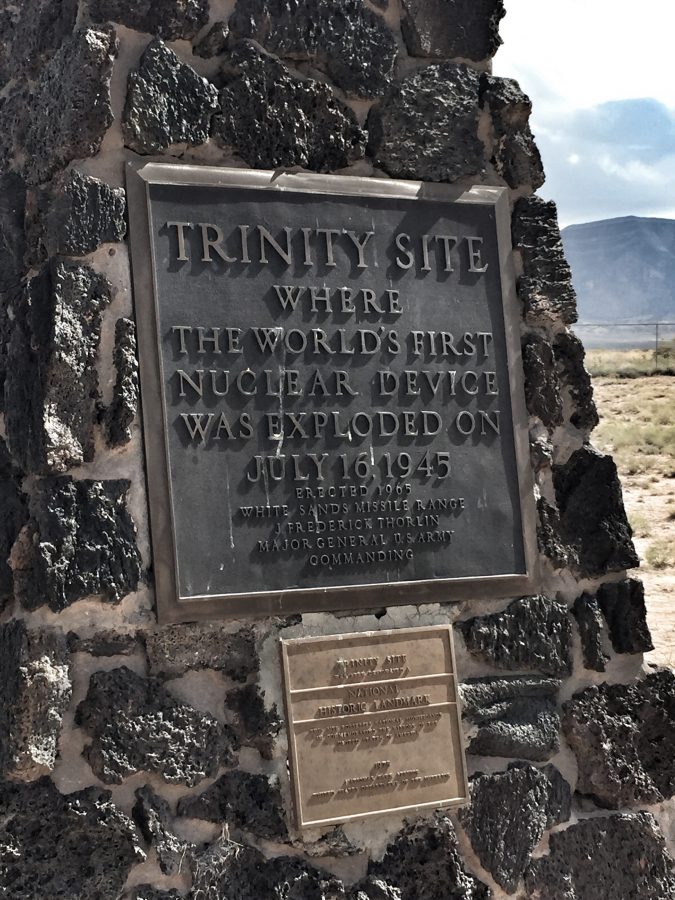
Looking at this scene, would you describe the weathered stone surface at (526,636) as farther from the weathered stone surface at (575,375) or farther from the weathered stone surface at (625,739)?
the weathered stone surface at (575,375)

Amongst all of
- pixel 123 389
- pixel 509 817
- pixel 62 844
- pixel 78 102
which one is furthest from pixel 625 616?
pixel 78 102

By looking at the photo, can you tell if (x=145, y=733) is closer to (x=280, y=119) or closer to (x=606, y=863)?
(x=606, y=863)

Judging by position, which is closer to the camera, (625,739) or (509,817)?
(509,817)

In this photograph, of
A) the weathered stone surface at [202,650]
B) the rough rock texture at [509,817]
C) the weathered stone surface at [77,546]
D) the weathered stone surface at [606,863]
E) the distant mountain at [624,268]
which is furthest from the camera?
the distant mountain at [624,268]

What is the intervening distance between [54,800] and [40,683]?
0.30 metres

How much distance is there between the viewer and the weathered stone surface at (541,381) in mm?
3832

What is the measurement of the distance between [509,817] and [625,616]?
0.76 metres

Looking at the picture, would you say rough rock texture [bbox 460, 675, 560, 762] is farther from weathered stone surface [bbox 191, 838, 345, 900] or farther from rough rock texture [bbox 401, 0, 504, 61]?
rough rock texture [bbox 401, 0, 504, 61]

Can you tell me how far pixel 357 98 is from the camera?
3.70 metres

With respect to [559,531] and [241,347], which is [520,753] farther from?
[241,347]

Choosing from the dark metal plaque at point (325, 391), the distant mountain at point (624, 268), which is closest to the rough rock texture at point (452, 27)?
the dark metal plaque at point (325, 391)

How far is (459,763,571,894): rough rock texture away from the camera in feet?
11.5

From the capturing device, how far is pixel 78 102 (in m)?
3.29

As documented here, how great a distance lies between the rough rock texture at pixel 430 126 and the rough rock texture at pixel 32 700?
179cm
